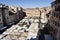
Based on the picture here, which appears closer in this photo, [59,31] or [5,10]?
[59,31]

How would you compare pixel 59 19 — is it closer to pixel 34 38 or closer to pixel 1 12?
pixel 34 38

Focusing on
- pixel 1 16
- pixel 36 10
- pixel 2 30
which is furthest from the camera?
pixel 36 10

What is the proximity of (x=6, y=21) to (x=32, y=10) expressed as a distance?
3831 centimetres

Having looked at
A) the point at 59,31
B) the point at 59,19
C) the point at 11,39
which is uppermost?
the point at 59,19

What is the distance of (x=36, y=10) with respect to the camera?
66188 mm

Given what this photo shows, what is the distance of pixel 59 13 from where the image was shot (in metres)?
18.7

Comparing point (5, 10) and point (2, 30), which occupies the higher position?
point (5, 10)

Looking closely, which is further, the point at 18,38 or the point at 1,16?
the point at 1,16

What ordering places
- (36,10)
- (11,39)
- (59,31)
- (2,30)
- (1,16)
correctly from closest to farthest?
(59,31), (11,39), (2,30), (1,16), (36,10)

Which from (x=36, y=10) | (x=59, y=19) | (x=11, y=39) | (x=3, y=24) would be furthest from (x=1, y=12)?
(x=36, y=10)

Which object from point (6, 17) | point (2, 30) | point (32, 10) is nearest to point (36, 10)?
point (32, 10)

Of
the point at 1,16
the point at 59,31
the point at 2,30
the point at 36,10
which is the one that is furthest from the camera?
the point at 36,10

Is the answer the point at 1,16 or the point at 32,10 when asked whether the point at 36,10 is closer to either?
the point at 32,10

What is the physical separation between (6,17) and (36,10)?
37134 mm
